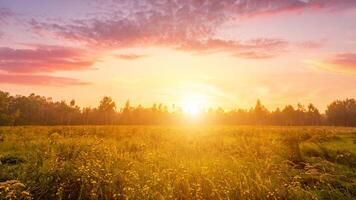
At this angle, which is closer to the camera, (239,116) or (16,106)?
(16,106)

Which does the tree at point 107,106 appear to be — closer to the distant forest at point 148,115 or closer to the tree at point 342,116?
the distant forest at point 148,115

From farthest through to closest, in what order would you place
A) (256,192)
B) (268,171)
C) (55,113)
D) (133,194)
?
(55,113) < (268,171) < (256,192) < (133,194)

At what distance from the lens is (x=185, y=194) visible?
6602mm

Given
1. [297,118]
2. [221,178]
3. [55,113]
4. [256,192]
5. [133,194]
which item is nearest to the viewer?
[133,194]

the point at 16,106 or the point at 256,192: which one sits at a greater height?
the point at 16,106

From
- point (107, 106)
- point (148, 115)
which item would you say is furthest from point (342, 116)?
point (107, 106)

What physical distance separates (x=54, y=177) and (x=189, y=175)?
9.40 ft

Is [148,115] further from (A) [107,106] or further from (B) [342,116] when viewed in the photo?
(B) [342,116]

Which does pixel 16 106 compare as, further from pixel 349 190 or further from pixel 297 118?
pixel 349 190

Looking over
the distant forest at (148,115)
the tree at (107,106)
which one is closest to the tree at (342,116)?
the distant forest at (148,115)

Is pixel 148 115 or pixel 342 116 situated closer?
pixel 342 116

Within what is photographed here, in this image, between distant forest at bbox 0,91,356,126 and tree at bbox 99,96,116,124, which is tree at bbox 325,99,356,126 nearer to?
distant forest at bbox 0,91,356,126

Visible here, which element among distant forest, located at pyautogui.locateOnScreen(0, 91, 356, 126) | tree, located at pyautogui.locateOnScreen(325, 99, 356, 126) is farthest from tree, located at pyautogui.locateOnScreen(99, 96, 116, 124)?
tree, located at pyautogui.locateOnScreen(325, 99, 356, 126)

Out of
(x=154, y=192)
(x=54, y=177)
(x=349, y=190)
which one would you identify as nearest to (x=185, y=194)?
(x=154, y=192)
